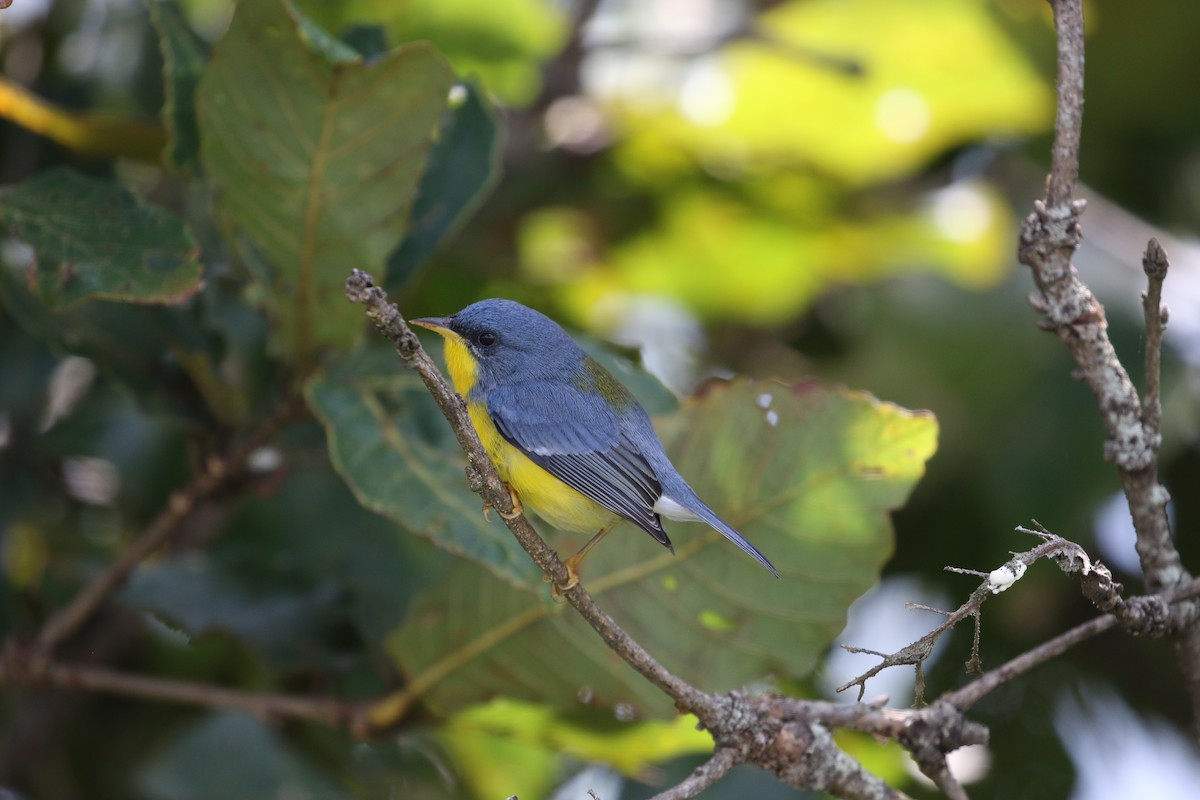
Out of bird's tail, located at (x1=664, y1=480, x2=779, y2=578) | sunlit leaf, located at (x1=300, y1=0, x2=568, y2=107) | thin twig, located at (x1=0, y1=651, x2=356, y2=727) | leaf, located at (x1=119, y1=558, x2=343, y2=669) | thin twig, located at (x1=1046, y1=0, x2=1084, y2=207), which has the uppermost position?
thin twig, located at (x1=1046, y1=0, x2=1084, y2=207)

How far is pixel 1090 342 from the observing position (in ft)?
5.43

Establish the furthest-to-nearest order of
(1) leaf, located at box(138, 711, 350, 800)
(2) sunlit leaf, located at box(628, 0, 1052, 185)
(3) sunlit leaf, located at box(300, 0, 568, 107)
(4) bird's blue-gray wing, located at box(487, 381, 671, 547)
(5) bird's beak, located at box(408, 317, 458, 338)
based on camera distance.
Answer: (2) sunlit leaf, located at box(628, 0, 1052, 185), (3) sunlit leaf, located at box(300, 0, 568, 107), (1) leaf, located at box(138, 711, 350, 800), (5) bird's beak, located at box(408, 317, 458, 338), (4) bird's blue-gray wing, located at box(487, 381, 671, 547)

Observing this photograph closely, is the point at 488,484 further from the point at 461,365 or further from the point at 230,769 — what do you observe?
the point at 230,769

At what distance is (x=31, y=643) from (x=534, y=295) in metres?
1.58

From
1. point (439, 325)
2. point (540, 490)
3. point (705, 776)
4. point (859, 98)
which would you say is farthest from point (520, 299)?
point (705, 776)

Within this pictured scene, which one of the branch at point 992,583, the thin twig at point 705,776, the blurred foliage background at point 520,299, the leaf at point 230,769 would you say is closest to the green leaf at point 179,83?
the blurred foliage background at point 520,299

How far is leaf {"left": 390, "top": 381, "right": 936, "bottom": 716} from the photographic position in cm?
214

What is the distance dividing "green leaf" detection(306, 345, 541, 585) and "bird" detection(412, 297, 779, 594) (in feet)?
0.36

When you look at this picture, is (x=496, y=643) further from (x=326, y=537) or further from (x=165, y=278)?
(x=165, y=278)

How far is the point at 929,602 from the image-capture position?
10.5ft

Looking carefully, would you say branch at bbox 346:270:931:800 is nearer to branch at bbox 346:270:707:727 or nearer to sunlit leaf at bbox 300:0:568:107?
branch at bbox 346:270:707:727

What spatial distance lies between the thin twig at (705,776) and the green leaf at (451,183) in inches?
48.3

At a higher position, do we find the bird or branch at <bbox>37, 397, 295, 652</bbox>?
the bird

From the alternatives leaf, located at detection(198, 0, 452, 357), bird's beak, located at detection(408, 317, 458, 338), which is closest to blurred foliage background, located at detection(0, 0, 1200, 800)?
leaf, located at detection(198, 0, 452, 357)
